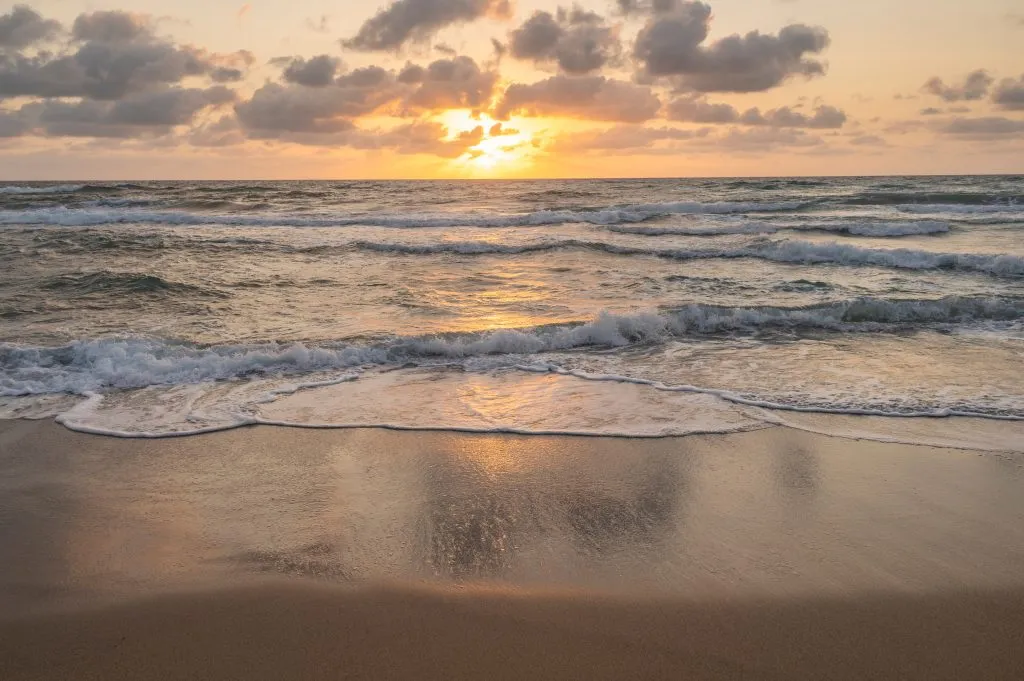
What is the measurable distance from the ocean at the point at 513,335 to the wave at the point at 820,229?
7.41 feet

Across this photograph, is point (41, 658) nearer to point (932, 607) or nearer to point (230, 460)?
point (230, 460)

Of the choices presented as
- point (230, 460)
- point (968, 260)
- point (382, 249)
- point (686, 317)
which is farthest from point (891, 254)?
point (230, 460)

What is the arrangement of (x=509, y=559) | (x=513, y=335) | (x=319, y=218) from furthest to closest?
1. (x=319, y=218)
2. (x=513, y=335)
3. (x=509, y=559)

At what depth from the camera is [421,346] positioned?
319 inches

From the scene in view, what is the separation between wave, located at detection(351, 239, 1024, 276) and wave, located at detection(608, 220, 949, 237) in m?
3.91

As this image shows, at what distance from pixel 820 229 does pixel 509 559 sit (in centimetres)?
2386

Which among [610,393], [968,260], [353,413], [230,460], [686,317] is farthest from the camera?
[968,260]

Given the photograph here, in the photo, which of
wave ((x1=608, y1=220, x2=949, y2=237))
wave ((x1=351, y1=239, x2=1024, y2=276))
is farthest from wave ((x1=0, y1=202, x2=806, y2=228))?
wave ((x1=351, y1=239, x2=1024, y2=276))

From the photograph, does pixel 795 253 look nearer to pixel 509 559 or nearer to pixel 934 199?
pixel 509 559

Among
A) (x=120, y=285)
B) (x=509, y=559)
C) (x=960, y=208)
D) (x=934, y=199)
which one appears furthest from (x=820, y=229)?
(x=509, y=559)

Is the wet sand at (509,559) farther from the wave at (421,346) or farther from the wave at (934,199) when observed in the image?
the wave at (934,199)

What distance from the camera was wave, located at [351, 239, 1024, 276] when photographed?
1544 cm

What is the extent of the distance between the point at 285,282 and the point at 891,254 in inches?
558

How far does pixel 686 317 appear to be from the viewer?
977 cm
